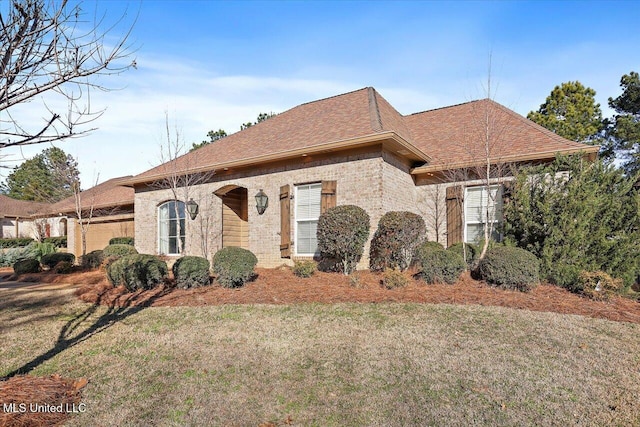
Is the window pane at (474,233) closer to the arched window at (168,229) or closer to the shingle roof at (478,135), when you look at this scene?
the shingle roof at (478,135)

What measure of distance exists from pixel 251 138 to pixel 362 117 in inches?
185

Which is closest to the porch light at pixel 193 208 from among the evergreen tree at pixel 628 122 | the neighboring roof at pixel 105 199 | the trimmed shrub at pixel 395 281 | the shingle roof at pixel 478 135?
the neighboring roof at pixel 105 199

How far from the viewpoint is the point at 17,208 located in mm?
30953

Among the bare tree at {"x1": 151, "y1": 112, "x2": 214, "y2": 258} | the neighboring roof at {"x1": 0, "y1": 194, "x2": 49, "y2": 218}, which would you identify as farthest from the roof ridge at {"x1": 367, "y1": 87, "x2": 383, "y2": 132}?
the neighboring roof at {"x1": 0, "y1": 194, "x2": 49, "y2": 218}

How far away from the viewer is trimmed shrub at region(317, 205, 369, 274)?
349 inches

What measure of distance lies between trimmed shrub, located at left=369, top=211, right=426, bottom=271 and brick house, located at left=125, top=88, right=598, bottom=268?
2.34ft

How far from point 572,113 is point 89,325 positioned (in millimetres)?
22351

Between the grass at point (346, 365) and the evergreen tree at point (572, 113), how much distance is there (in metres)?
16.9

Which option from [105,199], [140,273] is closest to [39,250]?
[105,199]

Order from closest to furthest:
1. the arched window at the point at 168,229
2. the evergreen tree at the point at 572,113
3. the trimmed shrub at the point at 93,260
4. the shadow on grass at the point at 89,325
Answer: the shadow on grass at the point at 89,325 < the trimmed shrub at the point at 93,260 < the arched window at the point at 168,229 < the evergreen tree at the point at 572,113

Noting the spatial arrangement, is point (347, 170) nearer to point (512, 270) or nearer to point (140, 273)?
point (512, 270)

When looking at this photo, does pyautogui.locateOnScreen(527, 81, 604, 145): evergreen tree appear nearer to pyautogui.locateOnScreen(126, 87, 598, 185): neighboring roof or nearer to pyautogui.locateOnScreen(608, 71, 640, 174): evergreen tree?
pyautogui.locateOnScreen(608, 71, 640, 174): evergreen tree

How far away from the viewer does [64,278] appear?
35.3 feet

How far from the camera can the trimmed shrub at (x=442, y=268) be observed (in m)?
7.77
